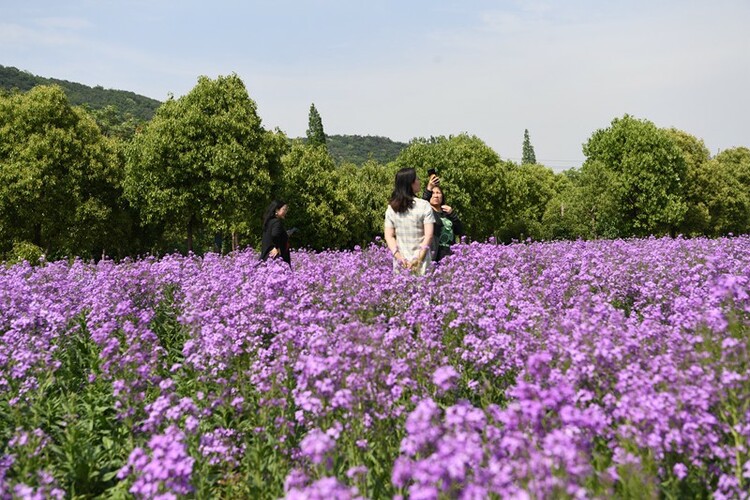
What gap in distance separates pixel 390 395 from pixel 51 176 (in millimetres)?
28684

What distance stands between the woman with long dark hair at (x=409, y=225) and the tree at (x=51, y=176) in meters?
24.5

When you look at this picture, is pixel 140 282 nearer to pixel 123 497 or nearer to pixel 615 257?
pixel 123 497

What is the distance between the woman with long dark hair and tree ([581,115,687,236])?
3651cm

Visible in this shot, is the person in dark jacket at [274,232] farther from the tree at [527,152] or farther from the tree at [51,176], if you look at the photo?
the tree at [527,152]

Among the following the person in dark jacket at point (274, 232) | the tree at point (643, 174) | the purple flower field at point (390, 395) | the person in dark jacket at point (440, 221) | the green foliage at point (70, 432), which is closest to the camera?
the purple flower field at point (390, 395)

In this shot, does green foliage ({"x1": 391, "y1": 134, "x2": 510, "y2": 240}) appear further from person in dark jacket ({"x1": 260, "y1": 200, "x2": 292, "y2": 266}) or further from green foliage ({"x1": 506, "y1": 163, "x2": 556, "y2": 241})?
person in dark jacket ({"x1": 260, "y1": 200, "x2": 292, "y2": 266})

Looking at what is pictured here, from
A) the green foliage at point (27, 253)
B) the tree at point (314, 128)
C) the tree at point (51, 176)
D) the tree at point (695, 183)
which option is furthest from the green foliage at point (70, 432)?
the tree at point (314, 128)

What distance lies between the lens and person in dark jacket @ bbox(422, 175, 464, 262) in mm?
9219

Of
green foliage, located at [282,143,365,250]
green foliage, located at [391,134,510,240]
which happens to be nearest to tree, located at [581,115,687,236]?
green foliage, located at [391,134,510,240]

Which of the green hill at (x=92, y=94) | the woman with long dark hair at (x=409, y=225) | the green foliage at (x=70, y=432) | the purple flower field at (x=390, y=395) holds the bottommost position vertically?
the green foliage at (x=70, y=432)

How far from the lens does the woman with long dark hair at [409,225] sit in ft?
27.5

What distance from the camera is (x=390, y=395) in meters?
4.31

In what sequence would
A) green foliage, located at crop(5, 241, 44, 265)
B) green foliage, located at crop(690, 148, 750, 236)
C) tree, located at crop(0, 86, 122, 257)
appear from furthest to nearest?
green foliage, located at crop(690, 148, 750, 236) < tree, located at crop(0, 86, 122, 257) < green foliage, located at crop(5, 241, 44, 265)

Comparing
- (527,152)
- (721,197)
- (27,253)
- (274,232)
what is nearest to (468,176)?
(27,253)
